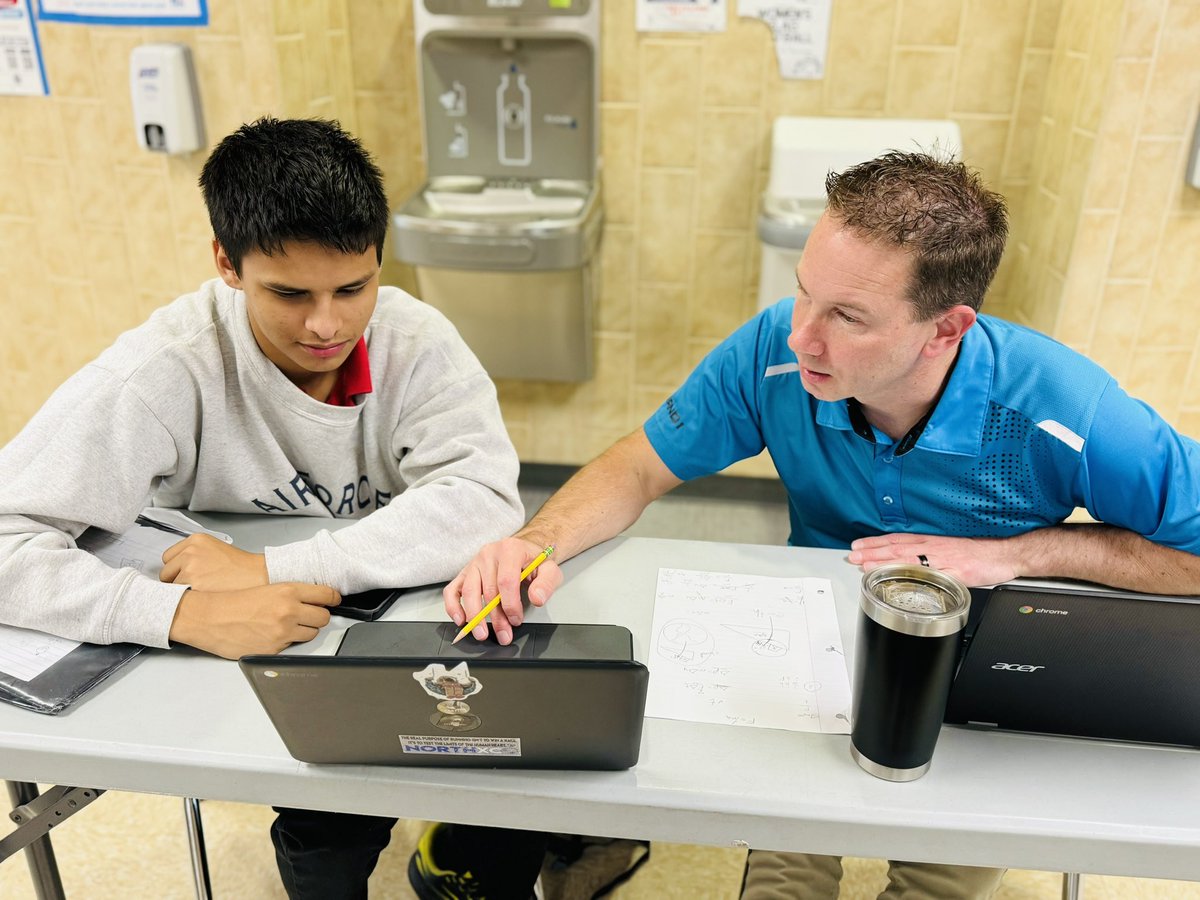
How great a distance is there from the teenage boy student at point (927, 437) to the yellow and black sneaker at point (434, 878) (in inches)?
16.9

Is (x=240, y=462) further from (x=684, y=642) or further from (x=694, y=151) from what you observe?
(x=694, y=151)

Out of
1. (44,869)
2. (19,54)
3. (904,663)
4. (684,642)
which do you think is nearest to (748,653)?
(684,642)

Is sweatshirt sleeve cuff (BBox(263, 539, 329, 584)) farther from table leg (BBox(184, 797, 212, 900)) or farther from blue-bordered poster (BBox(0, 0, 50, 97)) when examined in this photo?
blue-bordered poster (BBox(0, 0, 50, 97))

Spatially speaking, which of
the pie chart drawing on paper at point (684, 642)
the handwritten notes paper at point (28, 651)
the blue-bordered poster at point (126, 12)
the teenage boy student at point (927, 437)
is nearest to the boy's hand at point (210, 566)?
the handwritten notes paper at point (28, 651)

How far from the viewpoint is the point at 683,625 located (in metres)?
1.12

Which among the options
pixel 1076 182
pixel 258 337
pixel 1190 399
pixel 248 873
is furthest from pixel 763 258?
pixel 248 873

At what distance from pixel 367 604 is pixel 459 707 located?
35 centimetres

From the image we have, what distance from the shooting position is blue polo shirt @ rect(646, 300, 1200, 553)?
47.8 inches

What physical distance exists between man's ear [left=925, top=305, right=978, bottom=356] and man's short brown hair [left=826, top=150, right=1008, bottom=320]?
0.01m

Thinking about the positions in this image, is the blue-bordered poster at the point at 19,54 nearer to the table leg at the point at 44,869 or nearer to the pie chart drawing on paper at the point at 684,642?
the table leg at the point at 44,869

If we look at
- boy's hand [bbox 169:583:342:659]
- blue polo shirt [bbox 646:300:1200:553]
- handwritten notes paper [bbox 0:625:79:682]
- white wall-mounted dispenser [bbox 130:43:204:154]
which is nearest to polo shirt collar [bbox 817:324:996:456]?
blue polo shirt [bbox 646:300:1200:553]

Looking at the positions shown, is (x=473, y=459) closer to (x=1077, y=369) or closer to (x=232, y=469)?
(x=232, y=469)

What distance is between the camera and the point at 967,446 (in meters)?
1.27

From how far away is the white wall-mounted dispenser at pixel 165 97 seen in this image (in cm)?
244
